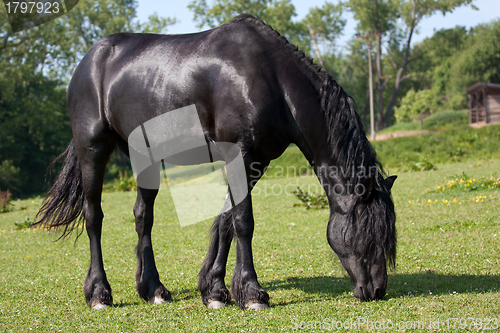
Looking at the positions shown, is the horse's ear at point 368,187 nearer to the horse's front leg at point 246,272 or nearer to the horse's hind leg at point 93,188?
the horse's front leg at point 246,272

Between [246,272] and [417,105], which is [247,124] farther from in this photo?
[417,105]

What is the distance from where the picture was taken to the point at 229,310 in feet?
12.3

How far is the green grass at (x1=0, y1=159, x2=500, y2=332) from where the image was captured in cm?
348

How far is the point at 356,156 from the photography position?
3.64m

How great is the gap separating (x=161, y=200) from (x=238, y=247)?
36.1 feet

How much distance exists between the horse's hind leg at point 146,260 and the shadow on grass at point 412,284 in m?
1.13

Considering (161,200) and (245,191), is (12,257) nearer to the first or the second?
(245,191)

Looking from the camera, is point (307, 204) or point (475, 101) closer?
point (307, 204)

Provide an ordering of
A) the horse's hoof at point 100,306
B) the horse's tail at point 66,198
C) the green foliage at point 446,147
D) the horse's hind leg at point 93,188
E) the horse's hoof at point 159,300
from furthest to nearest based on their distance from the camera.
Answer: the green foliage at point 446,147 → the horse's tail at point 66,198 → the horse's hind leg at point 93,188 → the horse's hoof at point 159,300 → the horse's hoof at point 100,306

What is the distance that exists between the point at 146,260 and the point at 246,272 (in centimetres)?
127

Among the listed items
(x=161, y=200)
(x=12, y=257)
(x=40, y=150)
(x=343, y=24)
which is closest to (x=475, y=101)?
(x=343, y=24)

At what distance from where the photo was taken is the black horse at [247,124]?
3604 millimetres

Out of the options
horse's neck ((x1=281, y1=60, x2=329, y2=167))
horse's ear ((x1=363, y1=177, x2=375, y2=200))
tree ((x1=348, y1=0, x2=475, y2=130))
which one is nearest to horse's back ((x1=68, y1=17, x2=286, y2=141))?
horse's neck ((x1=281, y1=60, x2=329, y2=167))

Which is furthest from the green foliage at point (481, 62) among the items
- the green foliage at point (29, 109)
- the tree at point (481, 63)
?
the green foliage at point (29, 109)
